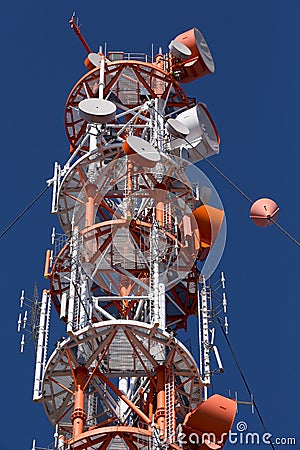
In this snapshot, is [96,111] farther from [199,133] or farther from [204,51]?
[204,51]

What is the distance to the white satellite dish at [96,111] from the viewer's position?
49.1 meters

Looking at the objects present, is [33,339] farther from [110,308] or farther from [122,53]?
[122,53]

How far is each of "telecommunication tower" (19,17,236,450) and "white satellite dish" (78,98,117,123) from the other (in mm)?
49

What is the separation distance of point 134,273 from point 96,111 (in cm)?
637

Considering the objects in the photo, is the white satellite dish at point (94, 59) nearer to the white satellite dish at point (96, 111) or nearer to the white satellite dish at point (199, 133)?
the white satellite dish at point (199, 133)

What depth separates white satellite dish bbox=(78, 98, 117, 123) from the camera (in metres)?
49.1

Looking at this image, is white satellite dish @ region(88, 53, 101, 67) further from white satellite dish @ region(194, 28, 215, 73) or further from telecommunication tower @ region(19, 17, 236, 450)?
white satellite dish @ region(194, 28, 215, 73)

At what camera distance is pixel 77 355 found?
4575 cm

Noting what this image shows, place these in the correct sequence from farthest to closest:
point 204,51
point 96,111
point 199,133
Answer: point 204,51, point 199,133, point 96,111

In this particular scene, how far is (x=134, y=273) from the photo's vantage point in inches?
1955

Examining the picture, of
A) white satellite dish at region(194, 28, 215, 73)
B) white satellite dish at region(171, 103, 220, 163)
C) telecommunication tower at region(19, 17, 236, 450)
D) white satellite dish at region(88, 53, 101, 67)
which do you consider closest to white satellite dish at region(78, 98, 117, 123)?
telecommunication tower at region(19, 17, 236, 450)

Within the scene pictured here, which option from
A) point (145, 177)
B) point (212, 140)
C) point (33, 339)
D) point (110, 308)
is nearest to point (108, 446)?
point (33, 339)

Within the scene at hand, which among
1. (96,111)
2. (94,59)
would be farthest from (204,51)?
(96,111)

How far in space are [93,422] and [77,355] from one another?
4758mm
